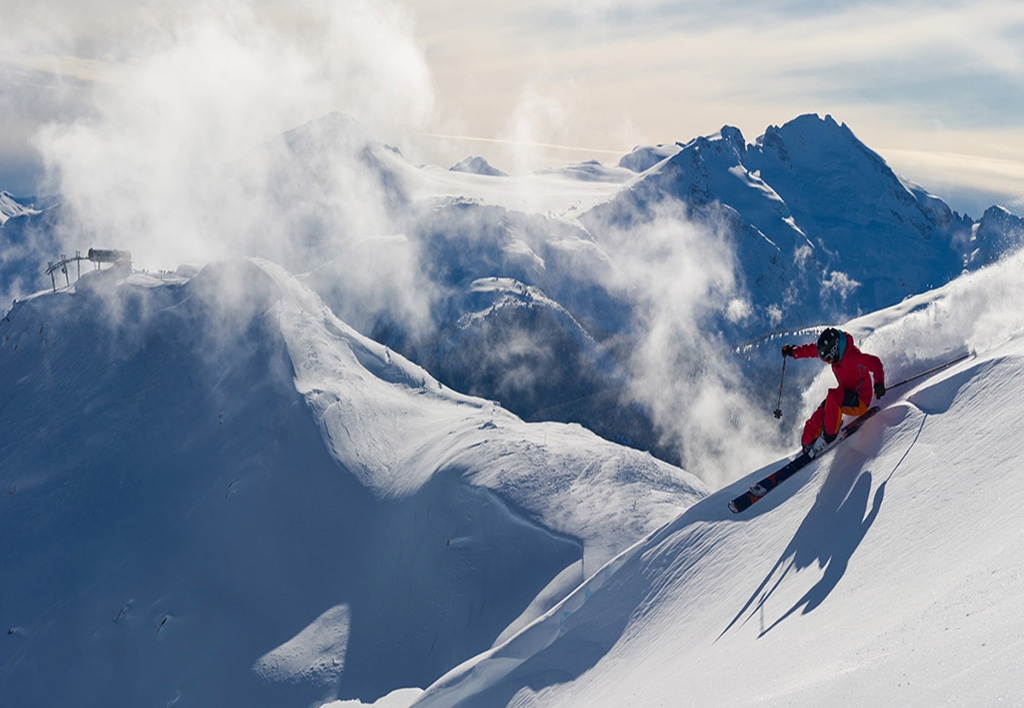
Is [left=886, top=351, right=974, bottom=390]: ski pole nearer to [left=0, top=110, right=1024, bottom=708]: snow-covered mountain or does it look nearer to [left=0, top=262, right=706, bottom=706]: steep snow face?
[left=0, top=110, right=1024, bottom=708]: snow-covered mountain

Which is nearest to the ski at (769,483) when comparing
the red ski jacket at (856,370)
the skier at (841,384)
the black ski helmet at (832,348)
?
the skier at (841,384)

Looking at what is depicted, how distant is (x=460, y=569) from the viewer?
107ft

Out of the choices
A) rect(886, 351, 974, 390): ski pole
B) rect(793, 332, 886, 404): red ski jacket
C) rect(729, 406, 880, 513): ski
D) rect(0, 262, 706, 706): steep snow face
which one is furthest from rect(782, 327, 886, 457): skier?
rect(0, 262, 706, 706): steep snow face

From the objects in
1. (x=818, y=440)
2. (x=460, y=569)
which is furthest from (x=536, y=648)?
(x=460, y=569)

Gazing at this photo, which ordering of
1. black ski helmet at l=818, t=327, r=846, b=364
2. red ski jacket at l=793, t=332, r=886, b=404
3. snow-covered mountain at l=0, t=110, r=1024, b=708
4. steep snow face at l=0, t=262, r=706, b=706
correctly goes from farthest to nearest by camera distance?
1. steep snow face at l=0, t=262, r=706, b=706
2. black ski helmet at l=818, t=327, r=846, b=364
3. red ski jacket at l=793, t=332, r=886, b=404
4. snow-covered mountain at l=0, t=110, r=1024, b=708

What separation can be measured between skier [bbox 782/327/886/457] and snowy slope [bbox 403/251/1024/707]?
45 cm

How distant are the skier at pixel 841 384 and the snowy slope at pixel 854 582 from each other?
45 centimetres

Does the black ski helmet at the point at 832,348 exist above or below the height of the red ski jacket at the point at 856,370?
above

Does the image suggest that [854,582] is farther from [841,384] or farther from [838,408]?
[841,384]

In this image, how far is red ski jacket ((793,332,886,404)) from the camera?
53.4ft

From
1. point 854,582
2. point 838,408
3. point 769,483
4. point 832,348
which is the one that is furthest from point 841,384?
point 854,582

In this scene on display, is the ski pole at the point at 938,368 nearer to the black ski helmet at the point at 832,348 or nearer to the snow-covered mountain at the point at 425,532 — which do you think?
the snow-covered mountain at the point at 425,532

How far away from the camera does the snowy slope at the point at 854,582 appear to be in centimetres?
823

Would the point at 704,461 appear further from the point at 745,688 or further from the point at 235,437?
the point at 745,688
